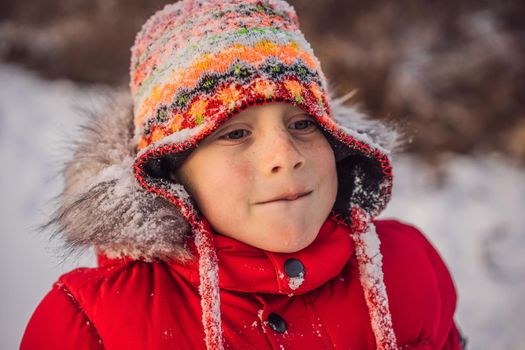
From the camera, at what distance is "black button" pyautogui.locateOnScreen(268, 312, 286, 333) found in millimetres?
1270

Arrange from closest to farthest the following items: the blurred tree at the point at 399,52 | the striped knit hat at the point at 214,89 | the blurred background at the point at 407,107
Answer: the striped knit hat at the point at 214,89 → the blurred background at the point at 407,107 → the blurred tree at the point at 399,52

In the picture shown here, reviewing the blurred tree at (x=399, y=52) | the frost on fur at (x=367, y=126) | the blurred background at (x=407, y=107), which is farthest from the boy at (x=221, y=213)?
the blurred tree at (x=399, y=52)

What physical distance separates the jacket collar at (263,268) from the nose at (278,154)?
23cm

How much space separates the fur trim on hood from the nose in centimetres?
28

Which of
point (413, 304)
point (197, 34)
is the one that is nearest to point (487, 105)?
point (413, 304)

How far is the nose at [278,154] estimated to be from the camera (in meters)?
1.20

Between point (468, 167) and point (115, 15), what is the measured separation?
12.3 feet

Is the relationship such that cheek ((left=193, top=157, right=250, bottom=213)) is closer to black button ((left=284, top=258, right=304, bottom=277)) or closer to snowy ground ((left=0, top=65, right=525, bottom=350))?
black button ((left=284, top=258, right=304, bottom=277))

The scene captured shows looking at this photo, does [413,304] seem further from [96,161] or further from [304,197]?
[96,161]

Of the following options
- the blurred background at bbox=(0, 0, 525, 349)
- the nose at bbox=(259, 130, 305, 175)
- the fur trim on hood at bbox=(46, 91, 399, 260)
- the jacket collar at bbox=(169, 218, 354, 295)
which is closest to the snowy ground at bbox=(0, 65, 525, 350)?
the blurred background at bbox=(0, 0, 525, 349)

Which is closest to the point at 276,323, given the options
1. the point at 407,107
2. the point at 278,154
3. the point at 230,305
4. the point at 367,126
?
the point at 230,305

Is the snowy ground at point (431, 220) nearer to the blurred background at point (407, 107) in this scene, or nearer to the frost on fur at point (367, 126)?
the blurred background at point (407, 107)

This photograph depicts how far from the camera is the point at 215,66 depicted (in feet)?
3.97

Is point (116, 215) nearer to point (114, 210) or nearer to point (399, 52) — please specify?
point (114, 210)
